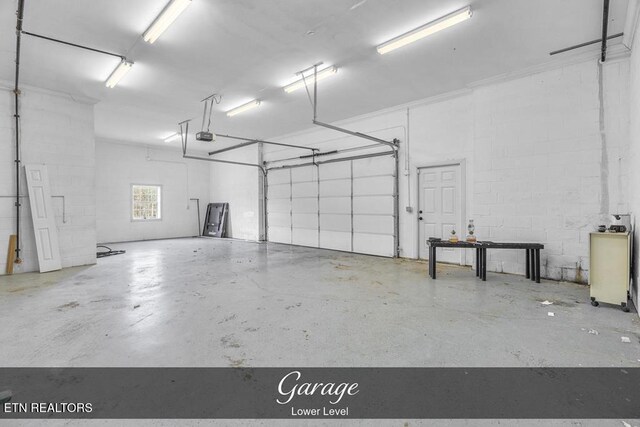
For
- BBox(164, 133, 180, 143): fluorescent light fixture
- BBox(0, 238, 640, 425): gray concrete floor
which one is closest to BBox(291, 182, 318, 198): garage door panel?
BBox(0, 238, 640, 425): gray concrete floor

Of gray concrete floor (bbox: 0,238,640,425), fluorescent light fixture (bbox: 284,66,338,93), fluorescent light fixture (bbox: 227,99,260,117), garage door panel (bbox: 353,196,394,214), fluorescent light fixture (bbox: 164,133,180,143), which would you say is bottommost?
gray concrete floor (bbox: 0,238,640,425)

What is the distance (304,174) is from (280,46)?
4768mm

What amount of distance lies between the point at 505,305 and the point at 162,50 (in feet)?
18.1

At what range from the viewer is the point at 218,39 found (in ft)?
12.8

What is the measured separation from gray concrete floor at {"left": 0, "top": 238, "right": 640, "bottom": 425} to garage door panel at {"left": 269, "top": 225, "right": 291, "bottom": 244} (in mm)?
4104

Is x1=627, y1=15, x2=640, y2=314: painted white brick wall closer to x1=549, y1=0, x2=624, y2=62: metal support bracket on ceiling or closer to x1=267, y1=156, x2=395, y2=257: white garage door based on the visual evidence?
x1=549, y1=0, x2=624, y2=62: metal support bracket on ceiling

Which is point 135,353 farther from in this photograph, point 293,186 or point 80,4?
point 293,186

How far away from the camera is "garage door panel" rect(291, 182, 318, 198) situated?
8.50 m

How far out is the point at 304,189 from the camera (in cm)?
875

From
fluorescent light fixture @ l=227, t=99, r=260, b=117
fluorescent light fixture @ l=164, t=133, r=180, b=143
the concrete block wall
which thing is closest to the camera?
the concrete block wall

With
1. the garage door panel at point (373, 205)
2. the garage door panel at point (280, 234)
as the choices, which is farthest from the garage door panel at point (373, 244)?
the garage door panel at point (280, 234)

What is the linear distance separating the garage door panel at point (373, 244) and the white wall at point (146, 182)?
23.9ft
